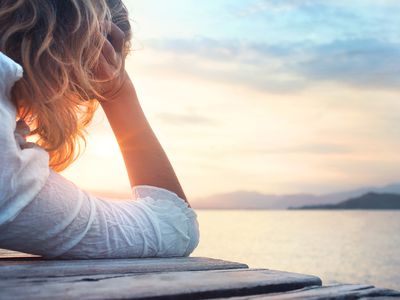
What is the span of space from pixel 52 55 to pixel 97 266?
660 millimetres

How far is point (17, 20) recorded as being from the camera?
162 centimetres

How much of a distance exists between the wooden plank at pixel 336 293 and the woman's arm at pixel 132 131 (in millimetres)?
850

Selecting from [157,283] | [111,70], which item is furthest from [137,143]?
[157,283]

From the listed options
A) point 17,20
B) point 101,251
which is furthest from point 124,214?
point 17,20

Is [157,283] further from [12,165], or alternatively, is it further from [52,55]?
[52,55]

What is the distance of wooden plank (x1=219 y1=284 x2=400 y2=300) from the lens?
111 centimetres

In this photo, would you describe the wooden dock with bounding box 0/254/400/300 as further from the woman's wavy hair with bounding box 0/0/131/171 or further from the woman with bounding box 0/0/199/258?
the woman's wavy hair with bounding box 0/0/131/171

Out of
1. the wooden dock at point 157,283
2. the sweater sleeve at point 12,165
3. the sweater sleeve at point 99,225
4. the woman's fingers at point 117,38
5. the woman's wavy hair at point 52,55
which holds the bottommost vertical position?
the wooden dock at point 157,283

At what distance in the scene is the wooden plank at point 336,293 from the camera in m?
1.11

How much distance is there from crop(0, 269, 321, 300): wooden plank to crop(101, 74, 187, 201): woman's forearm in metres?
0.63

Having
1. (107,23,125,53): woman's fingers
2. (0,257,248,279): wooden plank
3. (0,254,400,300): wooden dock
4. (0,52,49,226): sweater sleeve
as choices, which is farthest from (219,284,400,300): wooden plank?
(107,23,125,53): woman's fingers

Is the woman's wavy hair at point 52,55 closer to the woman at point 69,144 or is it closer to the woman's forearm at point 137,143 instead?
the woman at point 69,144

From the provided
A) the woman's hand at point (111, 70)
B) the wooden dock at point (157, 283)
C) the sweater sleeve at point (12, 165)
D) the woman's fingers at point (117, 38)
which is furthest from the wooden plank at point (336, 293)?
the woman's fingers at point (117, 38)

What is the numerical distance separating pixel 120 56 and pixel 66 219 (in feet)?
2.35
